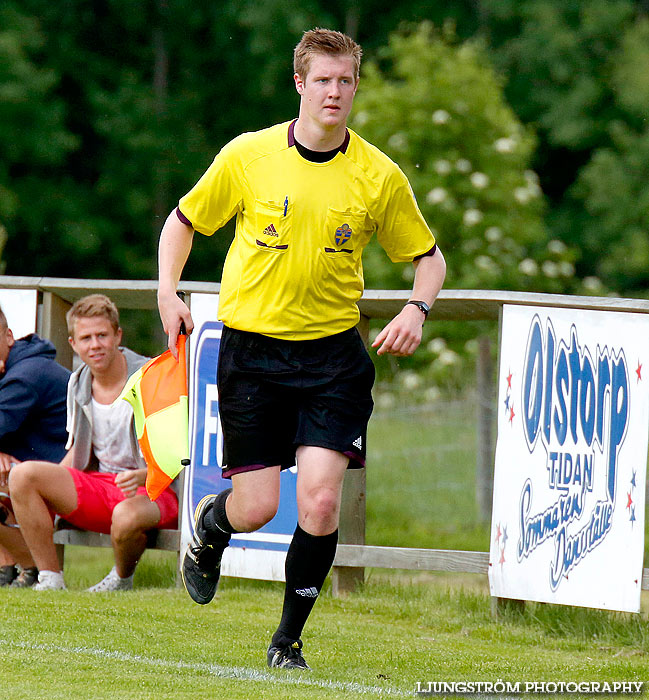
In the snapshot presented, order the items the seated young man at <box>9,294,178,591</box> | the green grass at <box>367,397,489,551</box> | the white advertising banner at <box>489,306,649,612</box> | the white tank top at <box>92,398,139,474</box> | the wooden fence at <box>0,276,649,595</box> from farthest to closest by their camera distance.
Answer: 1. the green grass at <box>367,397,489,551</box>
2. the white tank top at <box>92,398,139,474</box>
3. the seated young man at <box>9,294,178,591</box>
4. the wooden fence at <box>0,276,649,595</box>
5. the white advertising banner at <box>489,306,649,612</box>

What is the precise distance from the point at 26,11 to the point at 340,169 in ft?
103

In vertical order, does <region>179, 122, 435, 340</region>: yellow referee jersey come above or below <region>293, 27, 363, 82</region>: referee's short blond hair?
below

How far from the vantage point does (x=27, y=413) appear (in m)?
6.93

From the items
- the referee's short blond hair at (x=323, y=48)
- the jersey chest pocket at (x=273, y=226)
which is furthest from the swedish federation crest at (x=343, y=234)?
the referee's short blond hair at (x=323, y=48)

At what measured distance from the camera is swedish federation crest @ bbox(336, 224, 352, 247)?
4742 millimetres

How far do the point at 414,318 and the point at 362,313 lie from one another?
8.22 feet

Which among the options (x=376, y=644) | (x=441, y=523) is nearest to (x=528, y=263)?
(x=441, y=523)

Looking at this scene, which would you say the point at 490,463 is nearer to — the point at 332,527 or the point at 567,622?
the point at 567,622

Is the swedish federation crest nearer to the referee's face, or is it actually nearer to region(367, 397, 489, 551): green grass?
the referee's face

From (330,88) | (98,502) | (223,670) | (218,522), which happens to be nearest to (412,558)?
(98,502)

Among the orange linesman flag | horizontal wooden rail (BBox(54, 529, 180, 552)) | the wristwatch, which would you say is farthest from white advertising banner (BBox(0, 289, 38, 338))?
the wristwatch

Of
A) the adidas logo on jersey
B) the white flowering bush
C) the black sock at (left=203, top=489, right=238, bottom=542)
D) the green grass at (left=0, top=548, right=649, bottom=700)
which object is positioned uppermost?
the white flowering bush

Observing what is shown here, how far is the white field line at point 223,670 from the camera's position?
4.50 meters

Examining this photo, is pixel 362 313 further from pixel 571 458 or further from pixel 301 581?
pixel 301 581
